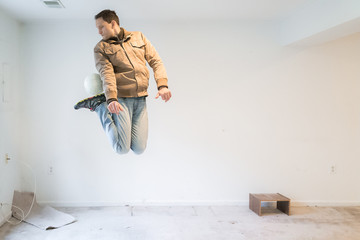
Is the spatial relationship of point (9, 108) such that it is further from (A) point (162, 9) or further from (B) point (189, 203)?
(B) point (189, 203)

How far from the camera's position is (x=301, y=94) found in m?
4.42

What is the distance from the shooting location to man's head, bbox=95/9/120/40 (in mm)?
2264

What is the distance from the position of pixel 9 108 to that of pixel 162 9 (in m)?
2.36

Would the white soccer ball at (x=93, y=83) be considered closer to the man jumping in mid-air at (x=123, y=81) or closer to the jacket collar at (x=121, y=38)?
the man jumping in mid-air at (x=123, y=81)

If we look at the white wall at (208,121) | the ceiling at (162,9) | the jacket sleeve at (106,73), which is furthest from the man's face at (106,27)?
the white wall at (208,121)

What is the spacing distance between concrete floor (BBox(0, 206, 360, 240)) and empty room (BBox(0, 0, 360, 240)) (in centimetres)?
4

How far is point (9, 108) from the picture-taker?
3904 mm

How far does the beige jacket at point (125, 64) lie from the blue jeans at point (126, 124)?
118mm

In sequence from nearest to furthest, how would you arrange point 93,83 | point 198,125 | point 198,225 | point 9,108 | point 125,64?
point 125,64 → point 93,83 → point 198,225 → point 9,108 → point 198,125

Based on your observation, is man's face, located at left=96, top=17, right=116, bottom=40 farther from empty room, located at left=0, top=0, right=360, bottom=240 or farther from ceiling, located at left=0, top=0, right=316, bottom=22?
empty room, located at left=0, top=0, right=360, bottom=240

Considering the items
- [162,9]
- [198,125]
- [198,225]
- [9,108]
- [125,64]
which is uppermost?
[162,9]

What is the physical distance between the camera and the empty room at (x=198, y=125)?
4.03 meters

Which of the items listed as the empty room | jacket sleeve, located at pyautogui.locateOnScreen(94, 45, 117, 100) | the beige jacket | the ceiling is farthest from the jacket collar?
the empty room

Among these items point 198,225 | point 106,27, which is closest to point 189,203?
point 198,225
